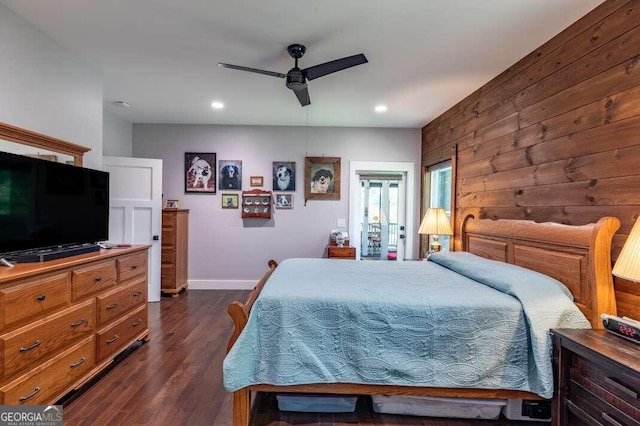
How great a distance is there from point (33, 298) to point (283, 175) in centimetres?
354

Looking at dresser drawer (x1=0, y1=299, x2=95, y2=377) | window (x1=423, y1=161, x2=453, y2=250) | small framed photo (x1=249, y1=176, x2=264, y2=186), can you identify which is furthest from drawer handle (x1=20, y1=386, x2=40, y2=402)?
window (x1=423, y1=161, x2=453, y2=250)

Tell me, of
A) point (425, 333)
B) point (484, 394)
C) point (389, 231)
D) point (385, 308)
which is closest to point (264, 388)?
point (385, 308)

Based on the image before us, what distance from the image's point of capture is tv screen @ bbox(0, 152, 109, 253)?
189 centimetres

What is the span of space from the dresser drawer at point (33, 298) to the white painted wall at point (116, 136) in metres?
3.02

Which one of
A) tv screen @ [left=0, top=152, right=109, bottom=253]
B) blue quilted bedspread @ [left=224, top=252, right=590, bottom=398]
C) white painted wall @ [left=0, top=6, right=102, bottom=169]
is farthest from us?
white painted wall @ [left=0, top=6, right=102, bottom=169]

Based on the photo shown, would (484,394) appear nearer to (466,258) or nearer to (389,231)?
(466,258)

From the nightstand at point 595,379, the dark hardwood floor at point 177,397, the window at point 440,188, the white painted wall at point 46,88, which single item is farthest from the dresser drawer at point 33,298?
the window at point 440,188

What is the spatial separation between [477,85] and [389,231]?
284 centimetres

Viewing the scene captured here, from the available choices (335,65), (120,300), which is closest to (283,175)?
(335,65)

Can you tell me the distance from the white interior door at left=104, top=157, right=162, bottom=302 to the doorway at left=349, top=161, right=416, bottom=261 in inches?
111

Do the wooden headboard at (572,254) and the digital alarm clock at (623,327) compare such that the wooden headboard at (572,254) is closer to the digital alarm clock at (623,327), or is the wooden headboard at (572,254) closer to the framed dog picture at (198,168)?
the digital alarm clock at (623,327)

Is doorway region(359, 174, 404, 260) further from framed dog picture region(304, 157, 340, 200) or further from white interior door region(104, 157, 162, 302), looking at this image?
white interior door region(104, 157, 162, 302)

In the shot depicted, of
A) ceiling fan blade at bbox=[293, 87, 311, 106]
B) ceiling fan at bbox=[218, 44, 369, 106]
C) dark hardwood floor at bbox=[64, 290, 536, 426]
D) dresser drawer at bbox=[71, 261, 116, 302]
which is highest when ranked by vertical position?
ceiling fan at bbox=[218, 44, 369, 106]

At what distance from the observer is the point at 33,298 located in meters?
1.73
